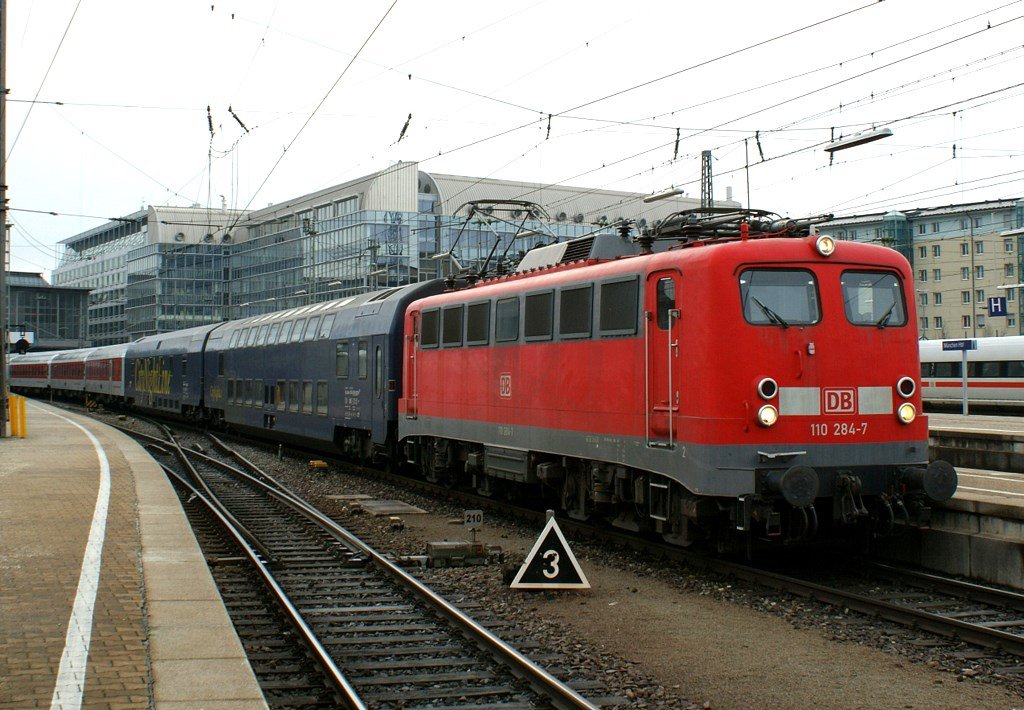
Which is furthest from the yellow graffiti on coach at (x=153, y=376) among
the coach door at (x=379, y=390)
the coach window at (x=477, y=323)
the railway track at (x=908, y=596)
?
the railway track at (x=908, y=596)

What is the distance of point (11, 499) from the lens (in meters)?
16.2

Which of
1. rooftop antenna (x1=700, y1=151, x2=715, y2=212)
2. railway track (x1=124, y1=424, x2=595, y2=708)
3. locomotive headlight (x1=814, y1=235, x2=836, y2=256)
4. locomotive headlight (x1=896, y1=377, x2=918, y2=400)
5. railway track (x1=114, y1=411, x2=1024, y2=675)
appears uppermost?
rooftop antenna (x1=700, y1=151, x2=715, y2=212)

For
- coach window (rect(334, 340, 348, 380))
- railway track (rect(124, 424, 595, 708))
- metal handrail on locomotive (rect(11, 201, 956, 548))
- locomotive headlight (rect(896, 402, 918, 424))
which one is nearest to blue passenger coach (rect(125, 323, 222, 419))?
coach window (rect(334, 340, 348, 380))

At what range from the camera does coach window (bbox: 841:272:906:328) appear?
11.0 metres

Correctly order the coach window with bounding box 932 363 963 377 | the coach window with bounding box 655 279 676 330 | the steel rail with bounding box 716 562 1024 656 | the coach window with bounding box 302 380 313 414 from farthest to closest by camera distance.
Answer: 1. the coach window with bounding box 932 363 963 377
2. the coach window with bounding box 302 380 313 414
3. the coach window with bounding box 655 279 676 330
4. the steel rail with bounding box 716 562 1024 656

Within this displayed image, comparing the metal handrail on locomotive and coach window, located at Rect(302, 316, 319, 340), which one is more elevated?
coach window, located at Rect(302, 316, 319, 340)

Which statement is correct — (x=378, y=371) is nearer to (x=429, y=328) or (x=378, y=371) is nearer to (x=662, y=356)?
(x=429, y=328)

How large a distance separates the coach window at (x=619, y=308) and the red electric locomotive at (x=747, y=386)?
25 mm

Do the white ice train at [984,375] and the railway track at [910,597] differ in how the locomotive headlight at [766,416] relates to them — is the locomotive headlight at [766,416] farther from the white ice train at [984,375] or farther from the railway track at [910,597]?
the white ice train at [984,375]

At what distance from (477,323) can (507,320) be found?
3.76ft

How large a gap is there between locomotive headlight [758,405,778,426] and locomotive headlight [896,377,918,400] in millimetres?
1643

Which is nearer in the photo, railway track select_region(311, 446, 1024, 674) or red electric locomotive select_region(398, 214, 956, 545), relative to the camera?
railway track select_region(311, 446, 1024, 674)

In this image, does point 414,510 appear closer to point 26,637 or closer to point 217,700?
point 26,637

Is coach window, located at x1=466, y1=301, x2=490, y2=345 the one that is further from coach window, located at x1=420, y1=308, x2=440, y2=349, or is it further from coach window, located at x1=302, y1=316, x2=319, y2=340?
coach window, located at x1=302, y1=316, x2=319, y2=340
